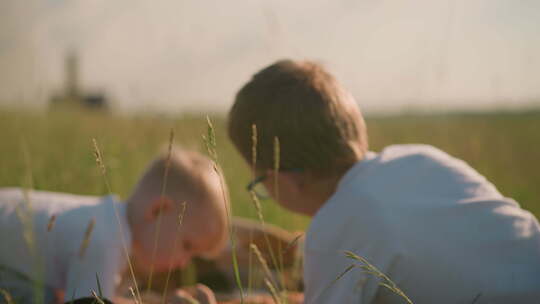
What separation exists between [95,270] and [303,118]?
0.89 m

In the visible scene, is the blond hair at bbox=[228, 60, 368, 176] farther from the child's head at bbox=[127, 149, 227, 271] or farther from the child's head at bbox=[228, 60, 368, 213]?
the child's head at bbox=[127, 149, 227, 271]

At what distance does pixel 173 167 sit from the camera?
226 centimetres

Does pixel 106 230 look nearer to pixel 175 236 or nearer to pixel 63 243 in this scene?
pixel 63 243

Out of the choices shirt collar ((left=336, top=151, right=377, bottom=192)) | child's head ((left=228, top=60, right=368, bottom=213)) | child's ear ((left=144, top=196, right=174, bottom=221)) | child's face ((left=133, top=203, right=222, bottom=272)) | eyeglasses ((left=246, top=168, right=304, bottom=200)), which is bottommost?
child's face ((left=133, top=203, right=222, bottom=272))

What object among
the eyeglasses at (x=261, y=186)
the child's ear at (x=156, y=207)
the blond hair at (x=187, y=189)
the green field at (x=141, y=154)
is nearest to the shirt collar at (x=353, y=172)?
the eyeglasses at (x=261, y=186)

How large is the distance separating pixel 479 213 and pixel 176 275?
170 cm

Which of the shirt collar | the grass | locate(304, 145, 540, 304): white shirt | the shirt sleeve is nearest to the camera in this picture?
locate(304, 145, 540, 304): white shirt

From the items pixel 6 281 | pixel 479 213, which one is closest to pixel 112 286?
pixel 6 281

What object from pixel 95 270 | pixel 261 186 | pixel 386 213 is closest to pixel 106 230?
→ pixel 95 270

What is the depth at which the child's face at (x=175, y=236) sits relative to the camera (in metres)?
2.23

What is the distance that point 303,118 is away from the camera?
1688mm

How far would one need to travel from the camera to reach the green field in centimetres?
299

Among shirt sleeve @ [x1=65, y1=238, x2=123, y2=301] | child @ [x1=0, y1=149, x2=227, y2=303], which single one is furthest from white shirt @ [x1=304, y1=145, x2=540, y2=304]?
shirt sleeve @ [x1=65, y1=238, x2=123, y2=301]

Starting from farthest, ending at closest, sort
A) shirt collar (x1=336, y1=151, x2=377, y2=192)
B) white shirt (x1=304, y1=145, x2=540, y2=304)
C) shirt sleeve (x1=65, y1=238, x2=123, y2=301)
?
1. shirt sleeve (x1=65, y1=238, x2=123, y2=301)
2. shirt collar (x1=336, y1=151, x2=377, y2=192)
3. white shirt (x1=304, y1=145, x2=540, y2=304)
